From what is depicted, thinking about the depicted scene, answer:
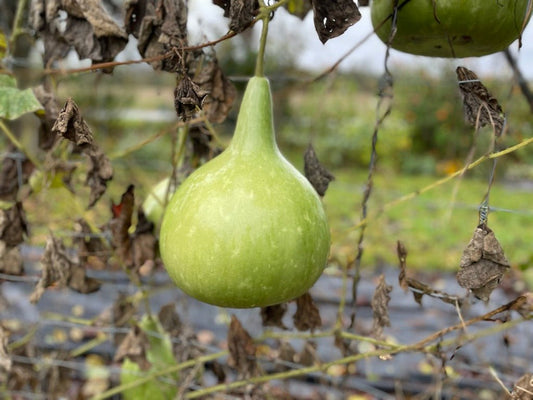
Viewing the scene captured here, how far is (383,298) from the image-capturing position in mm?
941

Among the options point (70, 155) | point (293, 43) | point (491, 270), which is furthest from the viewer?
point (293, 43)

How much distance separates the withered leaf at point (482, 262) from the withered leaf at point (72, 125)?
537 mm

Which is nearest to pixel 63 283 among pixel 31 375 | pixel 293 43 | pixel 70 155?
pixel 70 155

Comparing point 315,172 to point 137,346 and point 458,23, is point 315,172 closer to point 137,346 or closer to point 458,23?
point 458,23

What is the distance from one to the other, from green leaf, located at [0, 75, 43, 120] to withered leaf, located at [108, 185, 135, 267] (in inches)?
8.7

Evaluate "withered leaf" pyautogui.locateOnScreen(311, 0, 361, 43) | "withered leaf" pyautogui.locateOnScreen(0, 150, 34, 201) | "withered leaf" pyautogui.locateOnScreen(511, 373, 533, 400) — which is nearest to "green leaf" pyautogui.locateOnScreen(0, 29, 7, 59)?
"withered leaf" pyautogui.locateOnScreen(0, 150, 34, 201)

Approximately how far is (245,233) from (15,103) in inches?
19.7

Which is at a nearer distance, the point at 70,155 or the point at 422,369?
the point at 70,155

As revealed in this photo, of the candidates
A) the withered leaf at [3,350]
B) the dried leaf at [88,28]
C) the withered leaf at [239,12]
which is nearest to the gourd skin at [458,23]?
the withered leaf at [239,12]

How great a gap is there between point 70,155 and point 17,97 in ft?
1.38

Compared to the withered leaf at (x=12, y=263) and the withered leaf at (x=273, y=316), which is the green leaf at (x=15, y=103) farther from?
the withered leaf at (x=273, y=316)

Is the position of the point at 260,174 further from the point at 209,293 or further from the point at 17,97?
the point at 17,97

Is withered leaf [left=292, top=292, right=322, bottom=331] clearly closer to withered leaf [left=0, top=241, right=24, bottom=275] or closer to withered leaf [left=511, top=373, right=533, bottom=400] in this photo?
withered leaf [left=511, top=373, right=533, bottom=400]

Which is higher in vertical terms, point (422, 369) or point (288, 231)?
point (288, 231)
